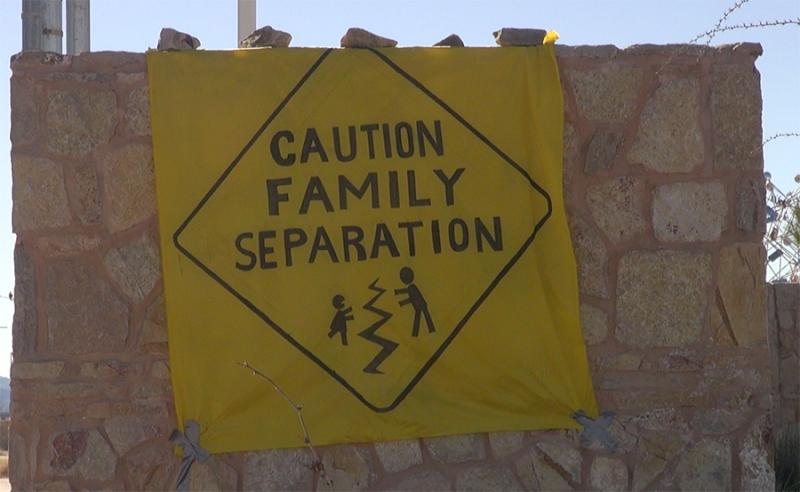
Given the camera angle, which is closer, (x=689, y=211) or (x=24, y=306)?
Answer: (x=24, y=306)

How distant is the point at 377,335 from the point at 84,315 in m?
1.38

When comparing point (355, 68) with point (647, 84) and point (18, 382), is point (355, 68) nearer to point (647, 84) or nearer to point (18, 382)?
point (647, 84)

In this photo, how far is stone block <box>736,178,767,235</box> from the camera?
6.69 metres

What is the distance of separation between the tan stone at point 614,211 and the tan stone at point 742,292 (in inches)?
18.0

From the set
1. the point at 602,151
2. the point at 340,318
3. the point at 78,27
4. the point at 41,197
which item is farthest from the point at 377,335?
the point at 78,27

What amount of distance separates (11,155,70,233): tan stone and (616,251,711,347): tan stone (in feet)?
8.75

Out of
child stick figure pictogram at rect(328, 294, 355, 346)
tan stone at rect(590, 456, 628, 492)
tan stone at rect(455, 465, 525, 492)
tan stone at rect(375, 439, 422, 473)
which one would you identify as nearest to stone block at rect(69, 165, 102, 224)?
child stick figure pictogram at rect(328, 294, 355, 346)

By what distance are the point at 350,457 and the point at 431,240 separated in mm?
1075

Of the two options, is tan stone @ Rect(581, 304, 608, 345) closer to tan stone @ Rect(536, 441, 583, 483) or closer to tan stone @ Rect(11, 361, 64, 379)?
tan stone @ Rect(536, 441, 583, 483)

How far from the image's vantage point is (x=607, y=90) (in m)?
6.67

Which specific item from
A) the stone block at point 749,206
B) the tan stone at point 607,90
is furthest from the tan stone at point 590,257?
the stone block at point 749,206

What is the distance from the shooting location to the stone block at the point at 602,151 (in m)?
6.64

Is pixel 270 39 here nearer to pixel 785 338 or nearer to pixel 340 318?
pixel 340 318

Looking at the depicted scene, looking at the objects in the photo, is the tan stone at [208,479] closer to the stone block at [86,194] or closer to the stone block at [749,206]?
the stone block at [86,194]
